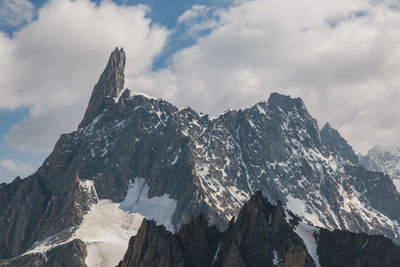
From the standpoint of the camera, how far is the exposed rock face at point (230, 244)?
16450cm

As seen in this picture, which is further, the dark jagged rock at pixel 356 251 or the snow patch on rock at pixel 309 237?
the snow patch on rock at pixel 309 237

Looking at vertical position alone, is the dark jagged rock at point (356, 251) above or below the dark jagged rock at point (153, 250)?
above

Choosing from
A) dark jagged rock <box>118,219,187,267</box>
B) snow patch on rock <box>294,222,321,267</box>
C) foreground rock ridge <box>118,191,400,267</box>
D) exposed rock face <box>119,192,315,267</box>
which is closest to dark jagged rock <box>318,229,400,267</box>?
foreground rock ridge <box>118,191,400,267</box>

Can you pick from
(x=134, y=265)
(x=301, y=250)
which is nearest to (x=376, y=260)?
(x=301, y=250)

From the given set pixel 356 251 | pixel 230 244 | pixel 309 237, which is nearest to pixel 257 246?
pixel 230 244

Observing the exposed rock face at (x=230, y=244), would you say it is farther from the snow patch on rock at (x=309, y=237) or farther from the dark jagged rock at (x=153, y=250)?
the snow patch on rock at (x=309, y=237)

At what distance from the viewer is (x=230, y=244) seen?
175 m

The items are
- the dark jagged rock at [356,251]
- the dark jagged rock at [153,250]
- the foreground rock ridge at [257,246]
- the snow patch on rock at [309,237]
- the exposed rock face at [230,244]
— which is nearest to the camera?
the exposed rock face at [230,244]

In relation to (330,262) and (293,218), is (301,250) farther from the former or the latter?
(293,218)

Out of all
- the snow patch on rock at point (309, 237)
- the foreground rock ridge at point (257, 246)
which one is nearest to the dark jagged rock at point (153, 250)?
the foreground rock ridge at point (257, 246)

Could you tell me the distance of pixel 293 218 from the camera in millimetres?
192000

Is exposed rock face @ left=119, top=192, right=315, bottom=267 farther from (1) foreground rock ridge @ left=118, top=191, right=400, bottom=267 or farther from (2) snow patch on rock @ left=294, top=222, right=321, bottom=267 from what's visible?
(2) snow patch on rock @ left=294, top=222, right=321, bottom=267

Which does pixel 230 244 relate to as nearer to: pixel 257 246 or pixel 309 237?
pixel 257 246

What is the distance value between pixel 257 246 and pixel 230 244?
9959 millimetres
